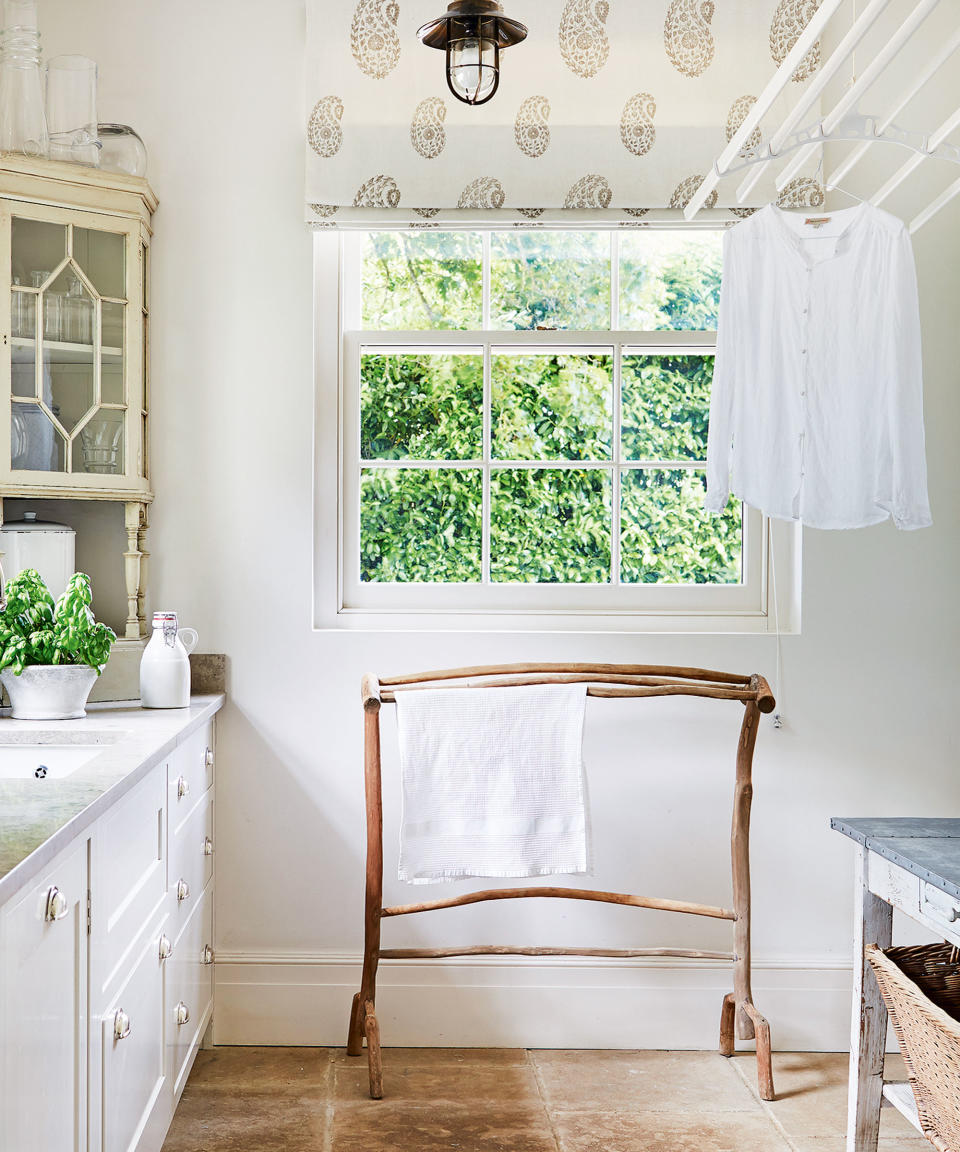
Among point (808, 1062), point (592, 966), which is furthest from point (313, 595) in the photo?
point (808, 1062)

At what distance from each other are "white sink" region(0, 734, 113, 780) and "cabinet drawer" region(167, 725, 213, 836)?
0.17 m

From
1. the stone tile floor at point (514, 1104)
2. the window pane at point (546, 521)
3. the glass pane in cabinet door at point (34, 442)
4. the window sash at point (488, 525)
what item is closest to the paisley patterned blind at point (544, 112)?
the window sash at point (488, 525)

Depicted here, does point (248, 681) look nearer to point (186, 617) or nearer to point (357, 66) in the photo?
point (186, 617)

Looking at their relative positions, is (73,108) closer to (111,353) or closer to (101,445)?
(111,353)

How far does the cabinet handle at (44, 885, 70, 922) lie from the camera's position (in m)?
1.31

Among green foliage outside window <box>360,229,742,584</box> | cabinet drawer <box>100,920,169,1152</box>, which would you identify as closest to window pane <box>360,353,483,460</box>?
green foliage outside window <box>360,229,742,584</box>

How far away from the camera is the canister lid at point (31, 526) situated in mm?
2462

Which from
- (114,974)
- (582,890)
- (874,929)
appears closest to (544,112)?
(582,890)

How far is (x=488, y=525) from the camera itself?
283 cm

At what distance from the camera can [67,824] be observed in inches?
53.1

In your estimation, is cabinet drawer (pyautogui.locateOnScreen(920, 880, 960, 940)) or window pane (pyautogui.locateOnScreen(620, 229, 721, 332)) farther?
window pane (pyautogui.locateOnScreen(620, 229, 721, 332))

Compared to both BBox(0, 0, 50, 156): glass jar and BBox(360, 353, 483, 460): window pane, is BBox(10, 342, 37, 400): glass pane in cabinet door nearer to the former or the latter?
BBox(0, 0, 50, 156): glass jar

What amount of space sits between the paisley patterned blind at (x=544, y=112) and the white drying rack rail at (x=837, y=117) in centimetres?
18

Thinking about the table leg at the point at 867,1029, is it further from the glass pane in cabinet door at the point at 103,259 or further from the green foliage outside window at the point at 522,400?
the glass pane in cabinet door at the point at 103,259
